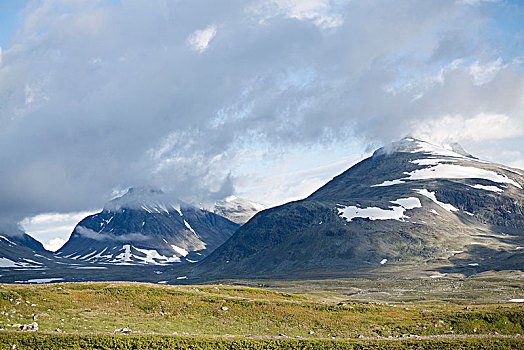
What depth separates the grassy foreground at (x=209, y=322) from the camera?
4578 cm

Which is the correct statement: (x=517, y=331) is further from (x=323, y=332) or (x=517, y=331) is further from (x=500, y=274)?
(x=500, y=274)

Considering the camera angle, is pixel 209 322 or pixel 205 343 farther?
pixel 209 322

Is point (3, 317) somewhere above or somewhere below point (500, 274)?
above

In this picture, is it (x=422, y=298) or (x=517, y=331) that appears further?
(x=422, y=298)

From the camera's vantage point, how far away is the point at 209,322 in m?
57.2

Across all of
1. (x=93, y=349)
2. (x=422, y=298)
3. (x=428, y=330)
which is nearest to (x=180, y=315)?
(x=93, y=349)

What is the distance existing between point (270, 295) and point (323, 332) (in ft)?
85.3

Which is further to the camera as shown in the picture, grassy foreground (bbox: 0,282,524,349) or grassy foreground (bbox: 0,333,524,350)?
grassy foreground (bbox: 0,282,524,349)

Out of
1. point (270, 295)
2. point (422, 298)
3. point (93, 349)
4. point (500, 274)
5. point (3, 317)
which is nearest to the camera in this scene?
point (93, 349)

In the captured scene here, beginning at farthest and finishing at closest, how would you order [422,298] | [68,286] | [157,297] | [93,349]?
[422,298] → [68,286] → [157,297] → [93,349]

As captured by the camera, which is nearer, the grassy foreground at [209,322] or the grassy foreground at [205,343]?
the grassy foreground at [205,343]

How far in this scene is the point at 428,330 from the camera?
2178 inches

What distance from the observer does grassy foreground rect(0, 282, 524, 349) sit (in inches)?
1802

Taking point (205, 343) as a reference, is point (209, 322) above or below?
above
